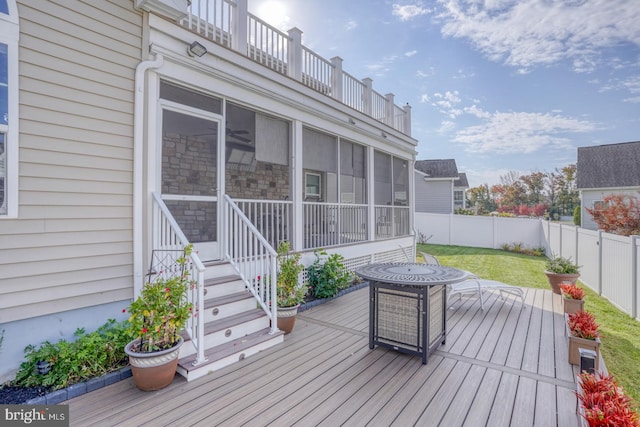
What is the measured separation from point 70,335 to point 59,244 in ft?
3.11

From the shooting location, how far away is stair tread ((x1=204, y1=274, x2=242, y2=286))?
394 cm

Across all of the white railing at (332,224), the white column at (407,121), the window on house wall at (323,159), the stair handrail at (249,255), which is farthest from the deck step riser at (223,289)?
the white column at (407,121)

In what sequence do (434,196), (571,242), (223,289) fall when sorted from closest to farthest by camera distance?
1. (223,289)
2. (571,242)
3. (434,196)

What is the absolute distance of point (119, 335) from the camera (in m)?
3.07

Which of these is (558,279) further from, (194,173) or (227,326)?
(194,173)

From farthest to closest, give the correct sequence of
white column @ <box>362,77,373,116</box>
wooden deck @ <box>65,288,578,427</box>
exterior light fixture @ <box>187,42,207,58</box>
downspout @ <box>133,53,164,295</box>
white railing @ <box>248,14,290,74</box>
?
white column @ <box>362,77,373,116</box> < white railing @ <box>248,14,290,74</box> < exterior light fixture @ <box>187,42,207,58</box> < downspout @ <box>133,53,164,295</box> < wooden deck @ <box>65,288,578,427</box>

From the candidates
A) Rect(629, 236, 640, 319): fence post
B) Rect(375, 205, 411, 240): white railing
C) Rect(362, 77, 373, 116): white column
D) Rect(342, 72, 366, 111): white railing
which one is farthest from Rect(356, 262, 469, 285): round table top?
Rect(362, 77, 373, 116): white column

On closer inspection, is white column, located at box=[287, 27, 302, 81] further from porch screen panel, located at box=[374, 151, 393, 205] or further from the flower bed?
the flower bed

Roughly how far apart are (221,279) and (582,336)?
14.1 ft

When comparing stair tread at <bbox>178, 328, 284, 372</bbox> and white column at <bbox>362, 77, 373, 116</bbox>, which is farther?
white column at <bbox>362, 77, 373, 116</bbox>

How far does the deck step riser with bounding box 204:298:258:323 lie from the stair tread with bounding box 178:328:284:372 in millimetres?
356

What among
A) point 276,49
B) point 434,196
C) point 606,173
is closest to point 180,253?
point 276,49

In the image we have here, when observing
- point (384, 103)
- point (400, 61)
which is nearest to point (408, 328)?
point (384, 103)

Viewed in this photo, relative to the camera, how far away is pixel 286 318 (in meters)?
4.04
